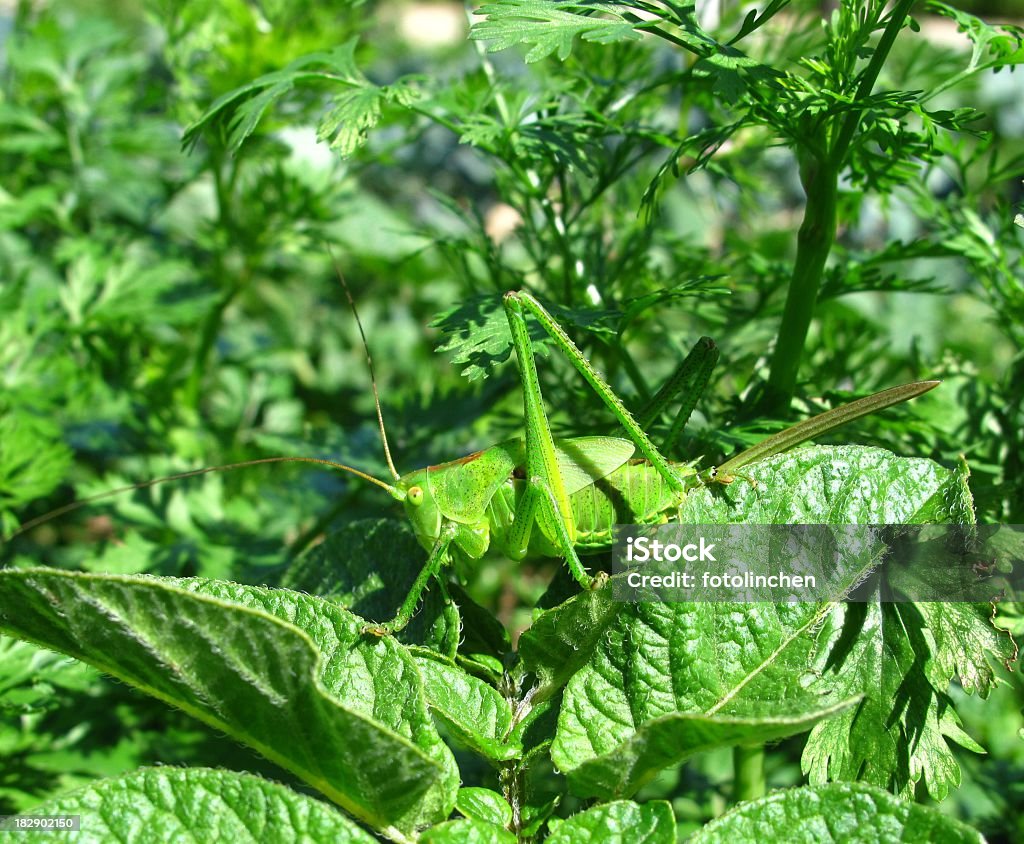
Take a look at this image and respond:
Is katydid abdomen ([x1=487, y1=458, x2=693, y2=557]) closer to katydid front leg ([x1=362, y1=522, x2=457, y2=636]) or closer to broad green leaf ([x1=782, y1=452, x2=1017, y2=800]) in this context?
katydid front leg ([x1=362, y1=522, x2=457, y2=636])

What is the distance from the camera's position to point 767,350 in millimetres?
1365

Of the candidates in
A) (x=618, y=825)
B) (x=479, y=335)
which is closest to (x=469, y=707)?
(x=618, y=825)

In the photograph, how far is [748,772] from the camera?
4.15 feet

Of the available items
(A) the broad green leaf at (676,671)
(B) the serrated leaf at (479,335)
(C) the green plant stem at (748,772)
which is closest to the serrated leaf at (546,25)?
(B) the serrated leaf at (479,335)

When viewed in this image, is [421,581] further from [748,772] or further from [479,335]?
[748,772]

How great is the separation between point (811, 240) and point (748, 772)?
73 centimetres

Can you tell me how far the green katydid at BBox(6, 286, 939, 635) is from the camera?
1.19 metres

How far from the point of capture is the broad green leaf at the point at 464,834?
0.83 m

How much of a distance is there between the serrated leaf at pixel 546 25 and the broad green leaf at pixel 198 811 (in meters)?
0.79

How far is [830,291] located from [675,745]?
0.72m

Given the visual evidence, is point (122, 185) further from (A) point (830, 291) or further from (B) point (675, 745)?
(B) point (675, 745)

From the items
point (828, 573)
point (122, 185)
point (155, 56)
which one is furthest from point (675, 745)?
point (155, 56)

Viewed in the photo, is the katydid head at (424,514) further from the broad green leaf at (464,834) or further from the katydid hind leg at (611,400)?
the broad green leaf at (464,834)

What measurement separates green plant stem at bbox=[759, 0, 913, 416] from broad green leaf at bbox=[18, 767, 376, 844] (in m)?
0.74
